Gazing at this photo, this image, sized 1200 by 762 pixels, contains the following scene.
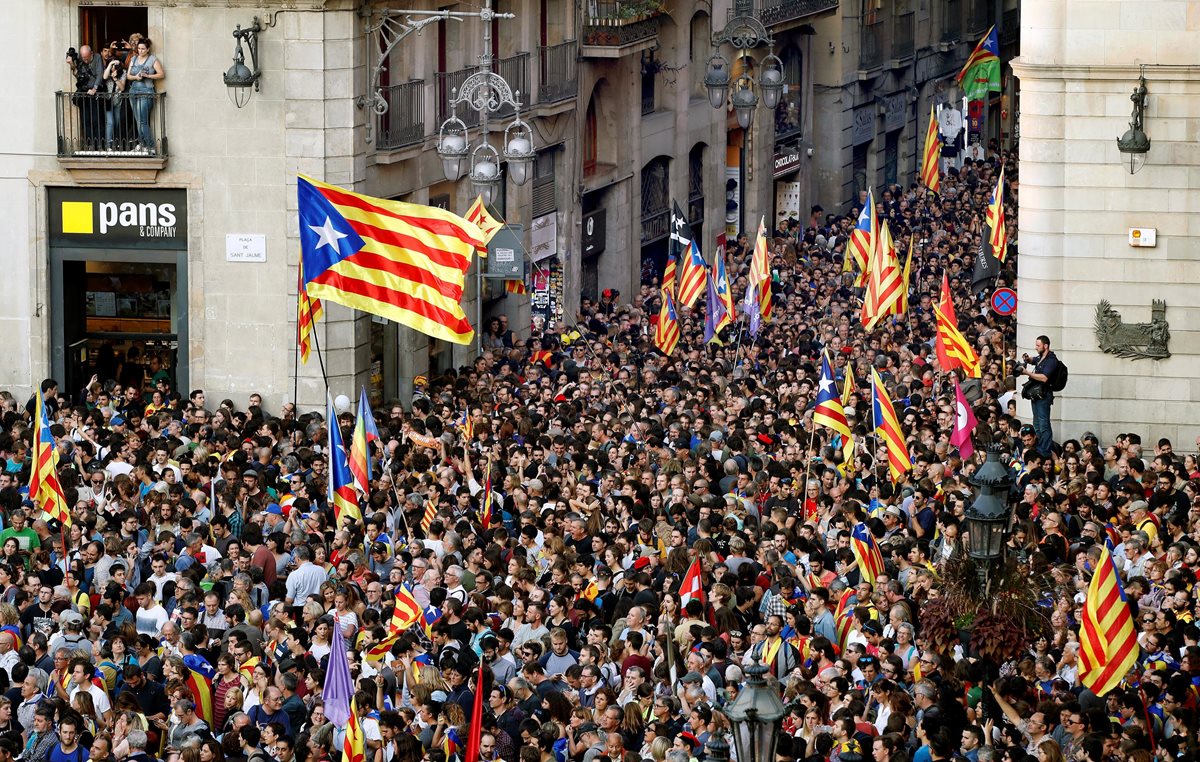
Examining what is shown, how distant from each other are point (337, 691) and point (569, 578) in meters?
4.15

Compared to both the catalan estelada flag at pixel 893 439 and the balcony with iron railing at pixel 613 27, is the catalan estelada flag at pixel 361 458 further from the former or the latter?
the balcony with iron railing at pixel 613 27

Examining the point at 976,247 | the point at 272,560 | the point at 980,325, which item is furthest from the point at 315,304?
the point at 976,247

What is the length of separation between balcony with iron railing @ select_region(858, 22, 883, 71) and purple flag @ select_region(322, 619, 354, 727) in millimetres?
44132

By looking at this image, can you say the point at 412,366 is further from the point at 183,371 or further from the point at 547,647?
the point at 547,647

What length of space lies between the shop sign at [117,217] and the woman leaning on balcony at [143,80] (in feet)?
3.10

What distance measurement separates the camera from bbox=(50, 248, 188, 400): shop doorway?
115 ft

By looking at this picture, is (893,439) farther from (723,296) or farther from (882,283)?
(723,296)

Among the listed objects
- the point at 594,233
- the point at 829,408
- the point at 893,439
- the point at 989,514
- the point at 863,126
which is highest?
the point at 863,126

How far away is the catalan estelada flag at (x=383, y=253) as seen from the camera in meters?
26.4

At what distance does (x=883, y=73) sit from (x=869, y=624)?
4399 centimetres

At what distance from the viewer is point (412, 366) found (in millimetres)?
37312

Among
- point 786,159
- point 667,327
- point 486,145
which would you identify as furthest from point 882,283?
point 786,159

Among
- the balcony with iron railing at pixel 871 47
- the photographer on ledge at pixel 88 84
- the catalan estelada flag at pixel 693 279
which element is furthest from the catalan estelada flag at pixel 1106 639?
the balcony with iron railing at pixel 871 47

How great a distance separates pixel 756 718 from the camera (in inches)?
582
